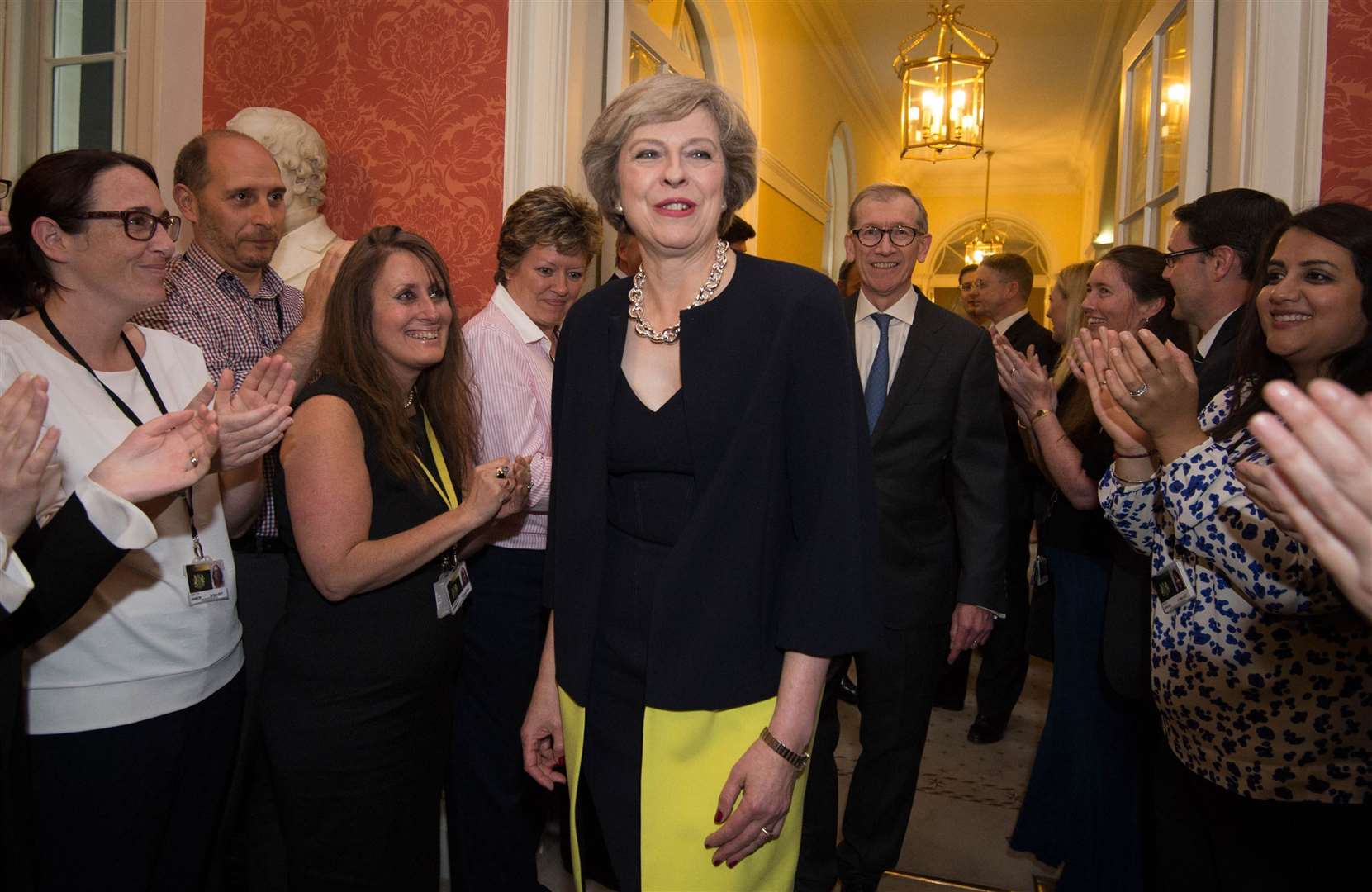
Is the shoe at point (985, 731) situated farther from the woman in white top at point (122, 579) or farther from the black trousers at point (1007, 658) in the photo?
the woman in white top at point (122, 579)

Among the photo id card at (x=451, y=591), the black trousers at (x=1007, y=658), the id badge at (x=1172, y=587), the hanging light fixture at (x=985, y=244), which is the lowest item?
the black trousers at (x=1007, y=658)

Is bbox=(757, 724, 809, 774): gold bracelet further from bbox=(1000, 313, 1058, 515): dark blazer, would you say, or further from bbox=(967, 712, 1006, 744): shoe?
bbox=(967, 712, 1006, 744): shoe

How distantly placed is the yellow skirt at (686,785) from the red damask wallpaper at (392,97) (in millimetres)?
2252

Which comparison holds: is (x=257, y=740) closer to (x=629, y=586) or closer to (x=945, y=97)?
(x=629, y=586)

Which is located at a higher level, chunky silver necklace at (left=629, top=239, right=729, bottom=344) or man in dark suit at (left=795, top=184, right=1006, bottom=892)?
chunky silver necklace at (left=629, top=239, right=729, bottom=344)

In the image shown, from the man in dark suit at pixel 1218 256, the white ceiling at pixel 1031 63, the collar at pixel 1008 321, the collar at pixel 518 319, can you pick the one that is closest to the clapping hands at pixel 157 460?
the collar at pixel 518 319

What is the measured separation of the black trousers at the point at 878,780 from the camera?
7.89ft

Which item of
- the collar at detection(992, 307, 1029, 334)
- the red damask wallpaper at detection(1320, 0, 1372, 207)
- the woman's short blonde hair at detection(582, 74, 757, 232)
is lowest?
the woman's short blonde hair at detection(582, 74, 757, 232)

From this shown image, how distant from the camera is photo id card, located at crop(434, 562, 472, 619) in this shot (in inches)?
73.6

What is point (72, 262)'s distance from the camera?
1628mm

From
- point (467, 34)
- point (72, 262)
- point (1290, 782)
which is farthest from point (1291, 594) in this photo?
point (467, 34)

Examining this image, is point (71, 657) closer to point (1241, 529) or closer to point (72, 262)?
point (72, 262)

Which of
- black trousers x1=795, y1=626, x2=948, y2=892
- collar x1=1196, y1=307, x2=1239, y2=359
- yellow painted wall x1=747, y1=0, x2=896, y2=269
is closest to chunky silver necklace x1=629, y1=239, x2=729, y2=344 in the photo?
black trousers x1=795, y1=626, x2=948, y2=892

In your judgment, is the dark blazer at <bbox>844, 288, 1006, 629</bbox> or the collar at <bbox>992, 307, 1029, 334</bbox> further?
the collar at <bbox>992, 307, 1029, 334</bbox>
